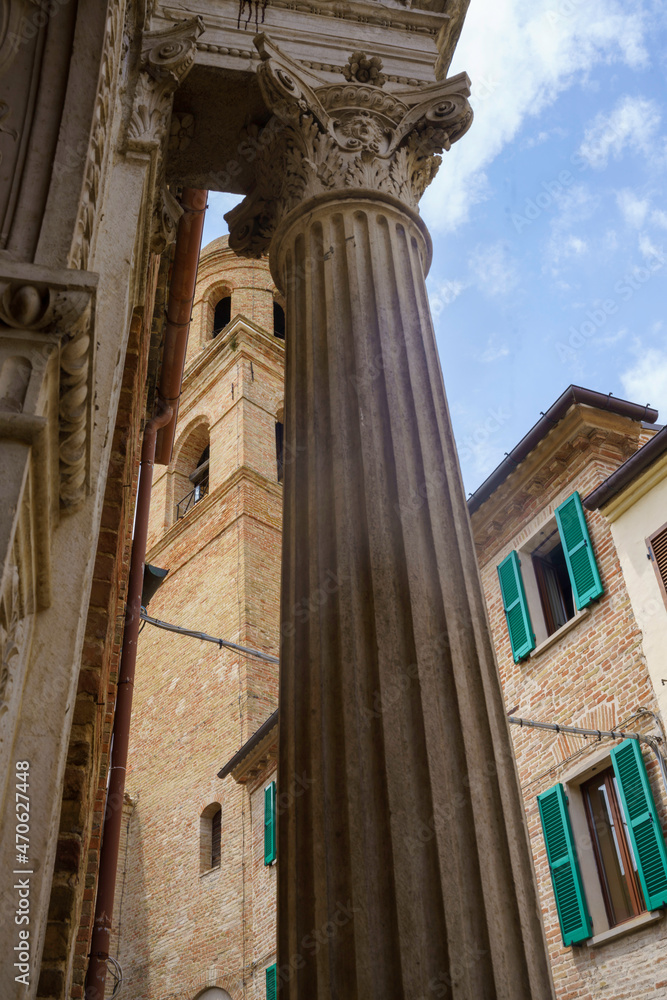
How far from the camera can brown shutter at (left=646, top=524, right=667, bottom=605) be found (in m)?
9.43

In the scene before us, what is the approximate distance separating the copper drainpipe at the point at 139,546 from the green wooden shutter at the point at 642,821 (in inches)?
173

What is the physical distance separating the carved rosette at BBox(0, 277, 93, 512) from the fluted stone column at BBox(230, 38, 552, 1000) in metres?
1.10

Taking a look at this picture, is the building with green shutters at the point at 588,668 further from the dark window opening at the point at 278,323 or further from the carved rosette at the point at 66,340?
the dark window opening at the point at 278,323

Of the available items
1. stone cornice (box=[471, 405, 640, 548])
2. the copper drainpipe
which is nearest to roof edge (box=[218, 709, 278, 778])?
stone cornice (box=[471, 405, 640, 548])

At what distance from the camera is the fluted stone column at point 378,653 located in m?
2.32

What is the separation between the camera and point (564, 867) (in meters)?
9.20

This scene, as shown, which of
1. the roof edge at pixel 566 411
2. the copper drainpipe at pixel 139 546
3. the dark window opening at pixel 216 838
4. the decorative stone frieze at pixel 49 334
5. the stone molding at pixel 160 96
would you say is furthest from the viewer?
the dark window opening at pixel 216 838

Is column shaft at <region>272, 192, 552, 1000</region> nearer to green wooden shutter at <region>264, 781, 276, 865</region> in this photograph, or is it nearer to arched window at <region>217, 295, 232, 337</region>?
green wooden shutter at <region>264, 781, 276, 865</region>

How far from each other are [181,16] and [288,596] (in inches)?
126

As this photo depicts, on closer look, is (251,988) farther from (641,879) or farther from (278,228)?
(278,228)

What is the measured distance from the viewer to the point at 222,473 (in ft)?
76.5

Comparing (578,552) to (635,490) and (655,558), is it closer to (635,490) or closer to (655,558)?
(635,490)

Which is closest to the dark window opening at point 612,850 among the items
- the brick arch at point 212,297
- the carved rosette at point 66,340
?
the carved rosette at point 66,340

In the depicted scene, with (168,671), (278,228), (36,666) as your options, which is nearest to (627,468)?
(278,228)
